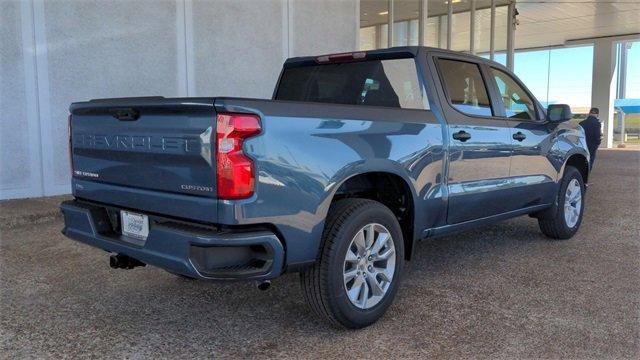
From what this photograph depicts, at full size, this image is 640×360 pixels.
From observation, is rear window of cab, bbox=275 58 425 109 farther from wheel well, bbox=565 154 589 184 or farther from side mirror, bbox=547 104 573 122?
wheel well, bbox=565 154 589 184

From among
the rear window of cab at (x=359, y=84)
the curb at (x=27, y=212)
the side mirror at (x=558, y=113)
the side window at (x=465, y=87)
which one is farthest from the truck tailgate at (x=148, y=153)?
the side mirror at (x=558, y=113)

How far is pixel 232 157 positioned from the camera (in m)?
2.72

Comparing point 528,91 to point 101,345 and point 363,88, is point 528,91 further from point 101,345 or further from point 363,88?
point 101,345

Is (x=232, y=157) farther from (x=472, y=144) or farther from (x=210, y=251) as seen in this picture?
(x=472, y=144)

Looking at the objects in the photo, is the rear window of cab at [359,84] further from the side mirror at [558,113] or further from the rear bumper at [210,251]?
the side mirror at [558,113]

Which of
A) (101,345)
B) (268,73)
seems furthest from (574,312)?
(268,73)

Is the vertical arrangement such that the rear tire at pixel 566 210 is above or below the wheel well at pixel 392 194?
below

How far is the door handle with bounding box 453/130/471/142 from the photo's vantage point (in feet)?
13.4

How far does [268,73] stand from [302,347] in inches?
287

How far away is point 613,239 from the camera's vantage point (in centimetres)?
584

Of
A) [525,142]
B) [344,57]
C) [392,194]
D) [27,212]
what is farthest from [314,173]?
[27,212]

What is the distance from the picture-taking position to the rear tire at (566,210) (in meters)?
5.57

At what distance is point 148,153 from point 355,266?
1.37m

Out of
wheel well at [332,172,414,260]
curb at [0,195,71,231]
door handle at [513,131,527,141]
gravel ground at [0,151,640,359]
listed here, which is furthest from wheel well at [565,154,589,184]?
curb at [0,195,71,231]
